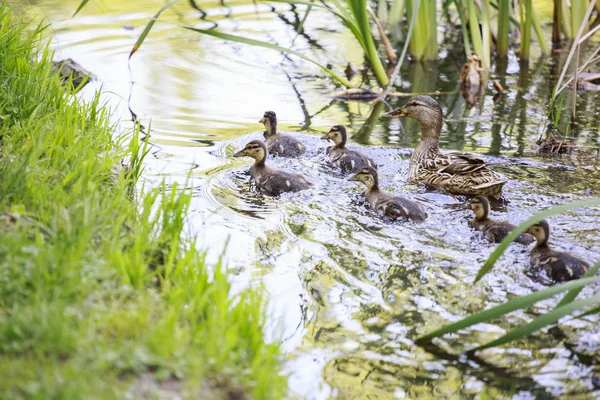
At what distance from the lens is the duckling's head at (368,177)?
16.4ft

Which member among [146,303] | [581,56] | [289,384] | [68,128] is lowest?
[289,384]

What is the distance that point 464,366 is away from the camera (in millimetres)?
3227

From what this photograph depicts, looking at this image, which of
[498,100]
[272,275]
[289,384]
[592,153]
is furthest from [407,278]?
[498,100]

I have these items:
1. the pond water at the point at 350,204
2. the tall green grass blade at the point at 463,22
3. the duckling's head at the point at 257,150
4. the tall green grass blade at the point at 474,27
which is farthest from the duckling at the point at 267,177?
the tall green grass blade at the point at 474,27

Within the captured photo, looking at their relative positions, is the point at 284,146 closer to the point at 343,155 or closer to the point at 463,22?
the point at 343,155

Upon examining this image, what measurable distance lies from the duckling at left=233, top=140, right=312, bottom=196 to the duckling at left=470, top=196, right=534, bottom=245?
1164mm

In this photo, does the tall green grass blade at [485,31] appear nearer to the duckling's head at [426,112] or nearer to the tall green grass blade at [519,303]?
the duckling's head at [426,112]

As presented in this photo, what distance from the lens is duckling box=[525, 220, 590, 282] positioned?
3861 millimetres

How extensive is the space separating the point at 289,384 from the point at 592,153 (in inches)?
147

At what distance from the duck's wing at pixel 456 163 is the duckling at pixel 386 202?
58cm

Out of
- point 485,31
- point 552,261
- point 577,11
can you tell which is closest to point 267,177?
point 552,261

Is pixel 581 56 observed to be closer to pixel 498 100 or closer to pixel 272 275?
pixel 498 100

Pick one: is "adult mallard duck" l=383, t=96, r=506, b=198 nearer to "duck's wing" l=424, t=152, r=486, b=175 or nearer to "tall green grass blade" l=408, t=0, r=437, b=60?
"duck's wing" l=424, t=152, r=486, b=175

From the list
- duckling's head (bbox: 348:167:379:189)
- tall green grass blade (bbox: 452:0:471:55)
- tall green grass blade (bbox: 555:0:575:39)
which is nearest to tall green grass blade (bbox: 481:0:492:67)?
tall green grass blade (bbox: 452:0:471:55)
